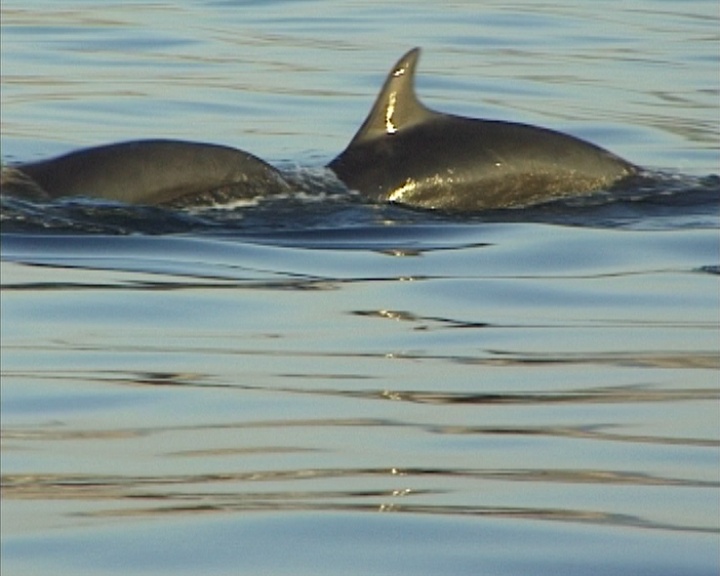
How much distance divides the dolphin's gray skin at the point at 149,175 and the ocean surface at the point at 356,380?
140 millimetres

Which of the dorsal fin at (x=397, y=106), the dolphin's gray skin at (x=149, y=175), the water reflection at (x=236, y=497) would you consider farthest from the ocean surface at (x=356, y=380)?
the dorsal fin at (x=397, y=106)

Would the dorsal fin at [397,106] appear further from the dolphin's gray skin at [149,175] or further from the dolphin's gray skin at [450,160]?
the dolphin's gray skin at [149,175]

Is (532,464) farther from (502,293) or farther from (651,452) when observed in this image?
(502,293)

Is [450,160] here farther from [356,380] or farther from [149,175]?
[356,380]

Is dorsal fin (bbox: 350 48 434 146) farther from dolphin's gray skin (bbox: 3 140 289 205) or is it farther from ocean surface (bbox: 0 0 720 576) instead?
dolphin's gray skin (bbox: 3 140 289 205)

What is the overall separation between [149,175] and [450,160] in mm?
1351

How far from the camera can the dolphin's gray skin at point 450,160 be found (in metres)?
9.60

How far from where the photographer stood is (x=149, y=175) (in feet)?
29.7

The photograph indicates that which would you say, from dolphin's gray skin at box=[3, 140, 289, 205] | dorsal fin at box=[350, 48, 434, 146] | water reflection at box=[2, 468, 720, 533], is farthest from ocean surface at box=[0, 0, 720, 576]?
dorsal fin at box=[350, 48, 434, 146]

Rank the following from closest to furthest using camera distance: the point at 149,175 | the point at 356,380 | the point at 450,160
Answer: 1. the point at 356,380
2. the point at 149,175
3. the point at 450,160

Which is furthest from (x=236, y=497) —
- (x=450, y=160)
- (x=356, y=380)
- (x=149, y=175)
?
(x=450, y=160)

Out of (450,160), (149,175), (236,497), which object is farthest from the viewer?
(450,160)

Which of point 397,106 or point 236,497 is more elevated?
point 397,106

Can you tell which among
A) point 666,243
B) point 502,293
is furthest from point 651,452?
point 666,243
